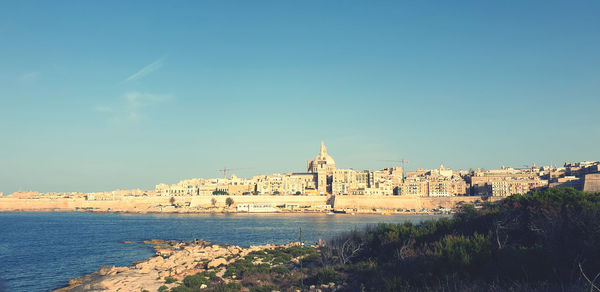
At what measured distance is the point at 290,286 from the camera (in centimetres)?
1578

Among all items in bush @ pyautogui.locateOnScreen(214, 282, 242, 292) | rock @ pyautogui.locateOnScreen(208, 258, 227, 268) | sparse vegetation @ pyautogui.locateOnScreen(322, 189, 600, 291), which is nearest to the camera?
sparse vegetation @ pyautogui.locateOnScreen(322, 189, 600, 291)

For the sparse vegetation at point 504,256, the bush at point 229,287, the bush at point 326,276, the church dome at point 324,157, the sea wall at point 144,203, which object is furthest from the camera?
the church dome at point 324,157

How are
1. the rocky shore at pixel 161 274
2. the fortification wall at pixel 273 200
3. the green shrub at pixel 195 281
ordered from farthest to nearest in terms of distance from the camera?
the fortification wall at pixel 273 200, the rocky shore at pixel 161 274, the green shrub at pixel 195 281

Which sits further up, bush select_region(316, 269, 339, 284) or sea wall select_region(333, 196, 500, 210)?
bush select_region(316, 269, 339, 284)

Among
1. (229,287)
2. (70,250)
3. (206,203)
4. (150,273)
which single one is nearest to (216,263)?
(150,273)

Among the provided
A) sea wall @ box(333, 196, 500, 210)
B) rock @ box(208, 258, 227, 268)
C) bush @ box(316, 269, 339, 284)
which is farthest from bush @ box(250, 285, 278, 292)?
sea wall @ box(333, 196, 500, 210)

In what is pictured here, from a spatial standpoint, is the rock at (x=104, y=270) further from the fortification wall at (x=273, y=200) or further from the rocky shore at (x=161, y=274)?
the fortification wall at (x=273, y=200)

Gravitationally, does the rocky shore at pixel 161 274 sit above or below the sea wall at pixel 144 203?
above

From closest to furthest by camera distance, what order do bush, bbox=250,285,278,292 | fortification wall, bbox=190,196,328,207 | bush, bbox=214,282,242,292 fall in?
bush, bbox=250,285,278,292
bush, bbox=214,282,242,292
fortification wall, bbox=190,196,328,207

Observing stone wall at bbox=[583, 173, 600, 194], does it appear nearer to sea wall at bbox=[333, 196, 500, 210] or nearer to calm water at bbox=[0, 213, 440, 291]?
sea wall at bbox=[333, 196, 500, 210]

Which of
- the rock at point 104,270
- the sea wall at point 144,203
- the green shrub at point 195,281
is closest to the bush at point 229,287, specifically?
the green shrub at point 195,281

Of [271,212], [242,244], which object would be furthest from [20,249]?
[271,212]

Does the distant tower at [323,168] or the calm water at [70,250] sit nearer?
the calm water at [70,250]

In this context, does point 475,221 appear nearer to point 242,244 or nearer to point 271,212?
point 242,244
